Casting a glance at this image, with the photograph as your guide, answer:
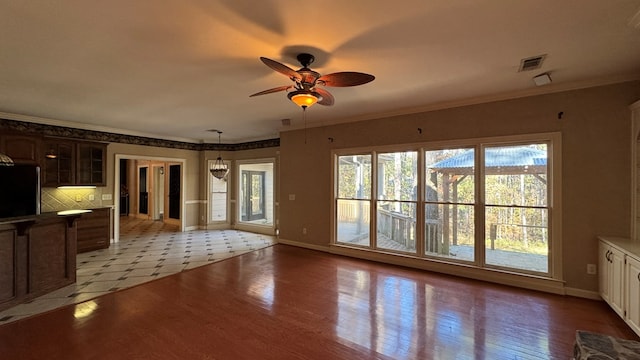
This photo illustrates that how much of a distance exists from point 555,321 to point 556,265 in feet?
3.41

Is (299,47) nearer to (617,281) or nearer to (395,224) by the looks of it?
(395,224)

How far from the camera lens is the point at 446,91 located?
382 centimetres

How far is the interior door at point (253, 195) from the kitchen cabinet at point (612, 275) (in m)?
6.96

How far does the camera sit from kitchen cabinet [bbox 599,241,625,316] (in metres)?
2.81

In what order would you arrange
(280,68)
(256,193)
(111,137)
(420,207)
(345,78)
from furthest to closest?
(256,193), (111,137), (420,207), (345,78), (280,68)

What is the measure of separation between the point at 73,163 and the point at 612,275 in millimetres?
8786

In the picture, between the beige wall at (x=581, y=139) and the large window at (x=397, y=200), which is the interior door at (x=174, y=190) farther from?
the beige wall at (x=581, y=139)

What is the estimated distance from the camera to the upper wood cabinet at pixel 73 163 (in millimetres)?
5254

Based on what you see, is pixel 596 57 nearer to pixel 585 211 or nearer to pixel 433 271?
pixel 585 211

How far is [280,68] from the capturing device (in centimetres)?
232

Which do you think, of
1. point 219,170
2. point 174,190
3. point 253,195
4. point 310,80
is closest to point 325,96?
point 310,80

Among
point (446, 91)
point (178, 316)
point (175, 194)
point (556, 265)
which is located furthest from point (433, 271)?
point (175, 194)

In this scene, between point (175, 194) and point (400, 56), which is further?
point (175, 194)

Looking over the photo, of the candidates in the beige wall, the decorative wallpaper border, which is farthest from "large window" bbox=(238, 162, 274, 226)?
the beige wall
